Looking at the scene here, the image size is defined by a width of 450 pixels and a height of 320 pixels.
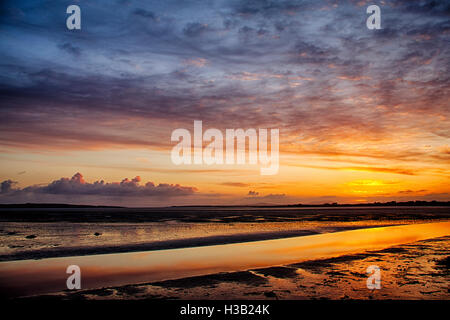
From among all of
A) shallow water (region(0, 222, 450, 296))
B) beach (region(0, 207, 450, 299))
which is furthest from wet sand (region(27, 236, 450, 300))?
shallow water (region(0, 222, 450, 296))

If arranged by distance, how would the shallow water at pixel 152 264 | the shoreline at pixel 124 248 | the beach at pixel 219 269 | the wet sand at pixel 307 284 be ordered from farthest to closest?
the shoreline at pixel 124 248 → the shallow water at pixel 152 264 → the beach at pixel 219 269 → the wet sand at pixel 307 284

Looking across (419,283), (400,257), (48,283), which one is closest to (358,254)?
(400,257)

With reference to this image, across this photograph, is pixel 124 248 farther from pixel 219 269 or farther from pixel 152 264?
pixel 219 269

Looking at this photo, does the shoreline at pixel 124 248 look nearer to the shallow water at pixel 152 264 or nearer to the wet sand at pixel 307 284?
the shallow water at pixel 152 264

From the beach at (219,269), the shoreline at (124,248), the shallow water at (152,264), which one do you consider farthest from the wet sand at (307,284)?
the shoreline at (124,248)

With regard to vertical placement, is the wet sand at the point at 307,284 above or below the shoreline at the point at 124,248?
above

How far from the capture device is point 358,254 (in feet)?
68.5

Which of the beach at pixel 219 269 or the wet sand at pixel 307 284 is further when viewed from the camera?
the beach at pixel 219 269

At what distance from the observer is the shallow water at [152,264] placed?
13836 millimetres

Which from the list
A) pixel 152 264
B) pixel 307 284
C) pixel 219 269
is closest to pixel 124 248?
pixel 152 264

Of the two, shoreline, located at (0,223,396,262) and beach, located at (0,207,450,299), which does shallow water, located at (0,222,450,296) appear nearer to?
beach, located at (0,207,450,299)
